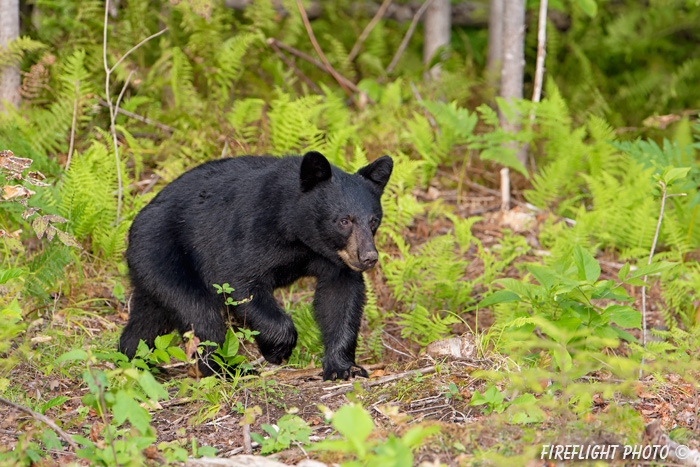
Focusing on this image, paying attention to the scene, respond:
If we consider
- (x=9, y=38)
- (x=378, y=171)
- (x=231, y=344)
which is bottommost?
(x=231, y=344)

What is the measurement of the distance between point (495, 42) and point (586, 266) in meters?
6.20

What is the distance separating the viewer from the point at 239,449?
3.70m

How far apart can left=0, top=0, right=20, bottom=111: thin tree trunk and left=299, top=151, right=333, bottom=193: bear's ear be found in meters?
3.84

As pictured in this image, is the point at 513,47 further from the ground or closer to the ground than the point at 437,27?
closer to the ground

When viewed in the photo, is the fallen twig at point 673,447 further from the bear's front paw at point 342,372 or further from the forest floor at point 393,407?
the bear's front paw at point 342,372

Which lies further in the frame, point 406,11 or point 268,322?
point 406,11

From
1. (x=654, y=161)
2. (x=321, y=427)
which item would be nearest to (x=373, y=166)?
(x=321, y=427)

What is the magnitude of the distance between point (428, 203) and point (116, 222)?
132 inches

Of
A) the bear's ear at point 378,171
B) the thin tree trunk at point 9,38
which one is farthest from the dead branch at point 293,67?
the bear's ear at point 378,171

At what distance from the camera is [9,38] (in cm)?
704

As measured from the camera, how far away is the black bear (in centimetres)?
482

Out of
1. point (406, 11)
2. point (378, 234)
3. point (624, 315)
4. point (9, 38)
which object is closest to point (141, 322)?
point (378, 234)

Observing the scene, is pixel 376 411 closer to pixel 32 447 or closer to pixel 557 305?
pixel 557 305

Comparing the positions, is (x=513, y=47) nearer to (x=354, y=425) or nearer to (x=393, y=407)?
(x=393, y=407)
